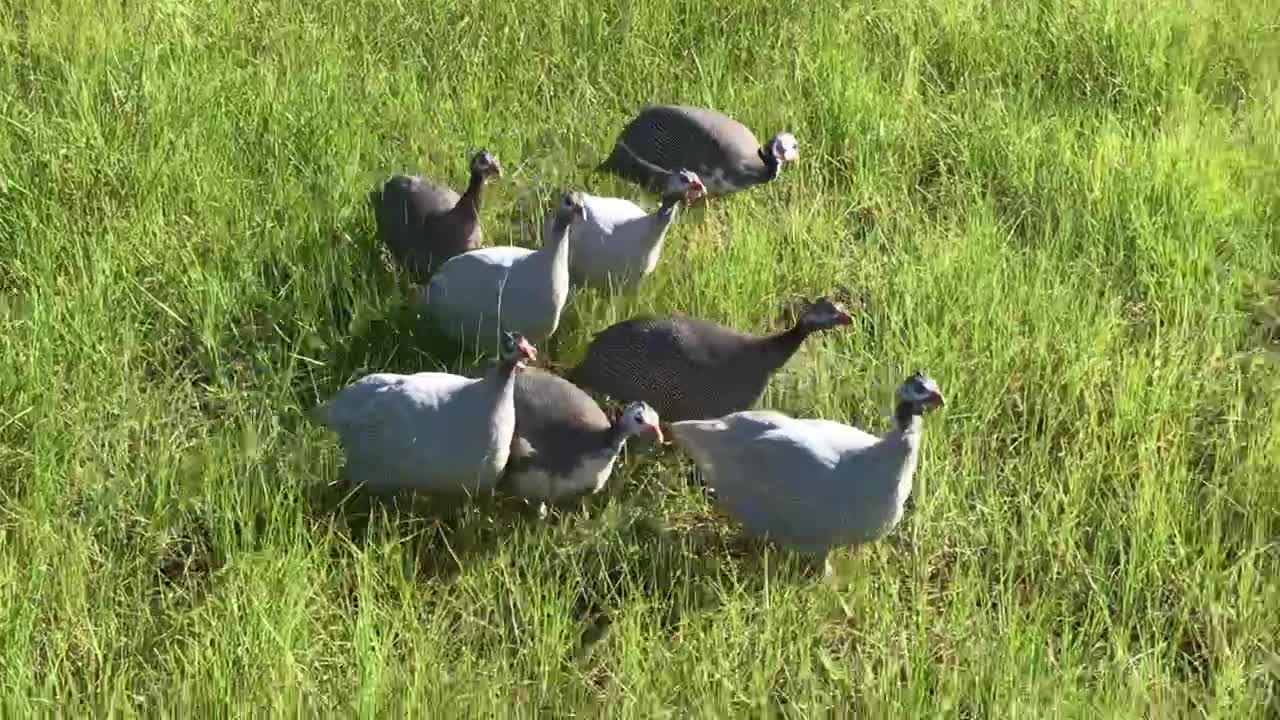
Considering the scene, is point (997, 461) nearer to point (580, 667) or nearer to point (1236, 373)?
point (1236, 373)

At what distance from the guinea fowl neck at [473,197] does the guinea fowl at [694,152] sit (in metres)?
0.77

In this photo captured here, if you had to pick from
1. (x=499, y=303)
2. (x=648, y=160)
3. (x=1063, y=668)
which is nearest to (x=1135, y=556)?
(x=1063, y=668)

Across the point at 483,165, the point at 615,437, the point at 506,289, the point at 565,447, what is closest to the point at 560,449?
the point at 565,447

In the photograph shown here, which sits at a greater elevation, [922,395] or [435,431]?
[922,395]

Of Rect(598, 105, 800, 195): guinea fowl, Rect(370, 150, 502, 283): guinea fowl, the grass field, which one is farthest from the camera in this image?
Rect(598, 105, 800, 195): guinea fowl

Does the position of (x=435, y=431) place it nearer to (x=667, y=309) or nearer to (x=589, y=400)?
(x=589, y=400)

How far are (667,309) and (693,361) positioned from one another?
0.61 meters

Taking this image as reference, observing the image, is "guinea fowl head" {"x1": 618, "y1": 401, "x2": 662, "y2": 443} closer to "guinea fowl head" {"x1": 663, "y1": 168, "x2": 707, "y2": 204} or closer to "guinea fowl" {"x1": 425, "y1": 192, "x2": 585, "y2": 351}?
"guinea fowl" {"x1": 425, "y1": 192, "x2": 585, "y2": 351}

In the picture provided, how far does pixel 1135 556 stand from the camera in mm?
3006

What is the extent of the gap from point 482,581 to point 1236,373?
2.32 metres

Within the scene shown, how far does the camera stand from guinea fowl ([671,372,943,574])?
3.02 meters

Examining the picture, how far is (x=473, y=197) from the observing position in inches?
163

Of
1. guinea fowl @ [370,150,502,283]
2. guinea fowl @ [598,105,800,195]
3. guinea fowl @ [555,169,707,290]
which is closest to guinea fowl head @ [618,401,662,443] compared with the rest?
guinea fowl @ [555,169,707,290]

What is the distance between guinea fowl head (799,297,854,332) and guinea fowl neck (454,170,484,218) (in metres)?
1.23
